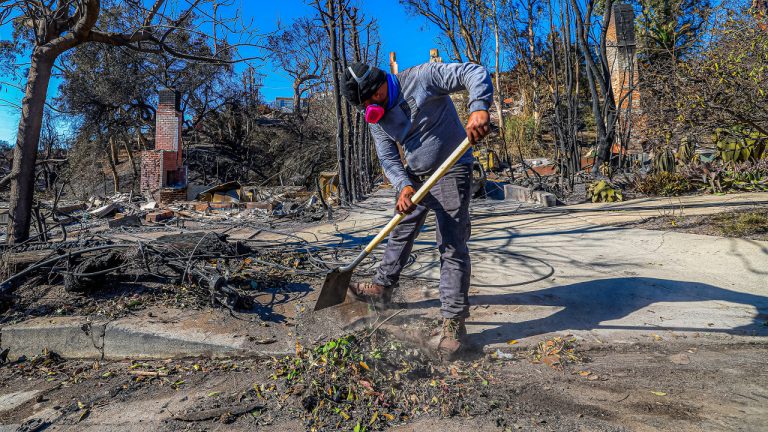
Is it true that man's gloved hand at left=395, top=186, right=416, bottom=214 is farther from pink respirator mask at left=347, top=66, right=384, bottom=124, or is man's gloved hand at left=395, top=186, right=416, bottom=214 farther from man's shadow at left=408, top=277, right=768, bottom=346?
man's shadow at left=408, top=277, right=768, bottom=346

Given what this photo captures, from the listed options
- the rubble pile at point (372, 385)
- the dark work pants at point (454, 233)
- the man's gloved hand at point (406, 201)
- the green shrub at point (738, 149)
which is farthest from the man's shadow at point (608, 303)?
the green shrub at point (738, 149)

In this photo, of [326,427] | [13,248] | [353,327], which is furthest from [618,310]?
[13,248]

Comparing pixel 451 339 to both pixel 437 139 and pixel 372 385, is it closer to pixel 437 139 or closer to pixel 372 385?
pixel 372 385

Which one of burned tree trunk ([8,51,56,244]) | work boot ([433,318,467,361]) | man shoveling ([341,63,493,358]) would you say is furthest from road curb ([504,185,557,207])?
burned tree trunk ([8,51,56,244])

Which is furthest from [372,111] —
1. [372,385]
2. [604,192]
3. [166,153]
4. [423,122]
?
[166,153]

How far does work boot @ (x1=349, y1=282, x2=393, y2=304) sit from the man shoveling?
66cm

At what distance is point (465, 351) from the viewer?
111 inches

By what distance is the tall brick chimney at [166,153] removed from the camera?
1390cm

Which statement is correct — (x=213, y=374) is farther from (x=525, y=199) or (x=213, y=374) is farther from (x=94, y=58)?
(x=94, y=58)

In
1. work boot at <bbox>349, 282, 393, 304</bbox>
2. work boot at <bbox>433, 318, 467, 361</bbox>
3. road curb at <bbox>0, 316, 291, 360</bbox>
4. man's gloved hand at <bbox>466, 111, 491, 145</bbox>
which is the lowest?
road curb at <bbox>0, 316, 291, 360</bbox>

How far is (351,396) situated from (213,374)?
1011mm

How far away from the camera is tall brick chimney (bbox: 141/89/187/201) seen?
45.6 ft

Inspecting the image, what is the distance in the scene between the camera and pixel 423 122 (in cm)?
288

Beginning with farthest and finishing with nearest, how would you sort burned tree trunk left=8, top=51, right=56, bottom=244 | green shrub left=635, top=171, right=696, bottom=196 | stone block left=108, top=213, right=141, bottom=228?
1. stone block left=108, top=213, right=141, bottom=228
2. green shrub left=635, top=171, right=696, bottom=196
3. burned tree trunk left=8, top=51, right=56, bottom=244
